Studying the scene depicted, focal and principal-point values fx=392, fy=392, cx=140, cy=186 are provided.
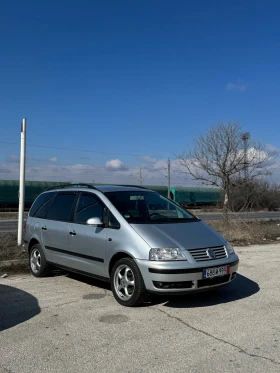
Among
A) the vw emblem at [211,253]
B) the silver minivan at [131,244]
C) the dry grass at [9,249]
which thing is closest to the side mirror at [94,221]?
the silver minivan at [131,244]

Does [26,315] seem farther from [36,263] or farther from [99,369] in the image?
[36,263]

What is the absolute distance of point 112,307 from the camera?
18.3 ft

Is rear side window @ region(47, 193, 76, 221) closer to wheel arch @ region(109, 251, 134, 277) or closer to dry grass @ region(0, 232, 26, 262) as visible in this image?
wheel arch @ region(109, 251, 134, 277)

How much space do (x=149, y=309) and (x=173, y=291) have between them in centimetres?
49

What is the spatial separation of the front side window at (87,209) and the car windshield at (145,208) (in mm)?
237

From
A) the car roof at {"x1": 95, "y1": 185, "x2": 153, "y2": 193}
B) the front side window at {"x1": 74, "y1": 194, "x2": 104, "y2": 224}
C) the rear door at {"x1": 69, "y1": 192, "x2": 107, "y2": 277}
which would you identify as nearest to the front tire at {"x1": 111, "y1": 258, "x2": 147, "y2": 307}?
the rear door at {"x1": 69, "y1": 192, "x2": 107, "y2": 277}

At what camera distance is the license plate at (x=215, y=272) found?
211 inches

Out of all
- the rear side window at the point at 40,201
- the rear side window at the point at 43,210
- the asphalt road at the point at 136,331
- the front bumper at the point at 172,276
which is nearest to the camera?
the asphalt road at the point at 136,331

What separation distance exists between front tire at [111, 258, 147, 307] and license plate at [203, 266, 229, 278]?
2.86ft

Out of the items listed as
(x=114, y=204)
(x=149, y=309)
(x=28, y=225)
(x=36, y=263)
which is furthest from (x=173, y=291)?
(x=28, y=225)

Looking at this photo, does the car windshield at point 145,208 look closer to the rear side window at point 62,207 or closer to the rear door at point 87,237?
the rear door at point 87,237

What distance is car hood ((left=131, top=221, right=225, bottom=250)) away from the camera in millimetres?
5395

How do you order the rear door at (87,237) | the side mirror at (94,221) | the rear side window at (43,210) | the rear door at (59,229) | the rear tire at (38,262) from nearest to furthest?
the side mirror at (94,221) < the rear door at (87,237) < the rear door at (59,229) < the rear tire at (38,262) < the rear side window at (43,210)

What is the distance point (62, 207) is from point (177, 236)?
259cm
